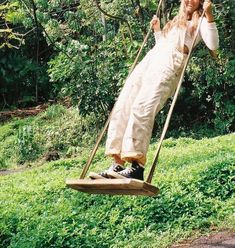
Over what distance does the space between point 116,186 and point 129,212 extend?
6.38 ft

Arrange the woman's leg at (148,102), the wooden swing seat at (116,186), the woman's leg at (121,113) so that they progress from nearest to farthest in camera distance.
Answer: the wooden swing seat at (116,186) → the woman's leg at (148,102) → the woman's leg at (121,113)

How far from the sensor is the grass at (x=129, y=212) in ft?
15.7

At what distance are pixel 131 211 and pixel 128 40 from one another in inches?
218

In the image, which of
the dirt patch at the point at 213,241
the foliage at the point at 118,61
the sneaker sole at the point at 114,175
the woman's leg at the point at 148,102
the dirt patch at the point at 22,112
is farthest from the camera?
the dirt patch at the point at 22,112

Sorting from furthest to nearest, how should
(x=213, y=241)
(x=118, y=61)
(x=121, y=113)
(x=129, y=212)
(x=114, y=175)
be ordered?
(x=118, y=61) < (x=129, y=212) < (x=213, y=241) < (x=121, y=113) < (x=114, y=175)

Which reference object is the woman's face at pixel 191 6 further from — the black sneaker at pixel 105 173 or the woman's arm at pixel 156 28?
the black sneaker at pixel 105 173

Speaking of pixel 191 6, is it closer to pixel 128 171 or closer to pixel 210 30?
pixel 210 30

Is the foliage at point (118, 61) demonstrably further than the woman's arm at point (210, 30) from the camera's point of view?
Yes

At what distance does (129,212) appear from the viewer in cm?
521

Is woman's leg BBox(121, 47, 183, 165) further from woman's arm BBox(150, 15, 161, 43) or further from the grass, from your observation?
the grass

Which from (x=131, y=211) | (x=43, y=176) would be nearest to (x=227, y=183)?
(x=131, y=211)

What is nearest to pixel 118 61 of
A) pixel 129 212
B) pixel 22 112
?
pixel 22 112

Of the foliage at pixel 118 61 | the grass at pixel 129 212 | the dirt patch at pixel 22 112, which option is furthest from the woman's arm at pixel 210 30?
the dirt patch at pixel 22 112

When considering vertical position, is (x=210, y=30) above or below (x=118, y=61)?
above
